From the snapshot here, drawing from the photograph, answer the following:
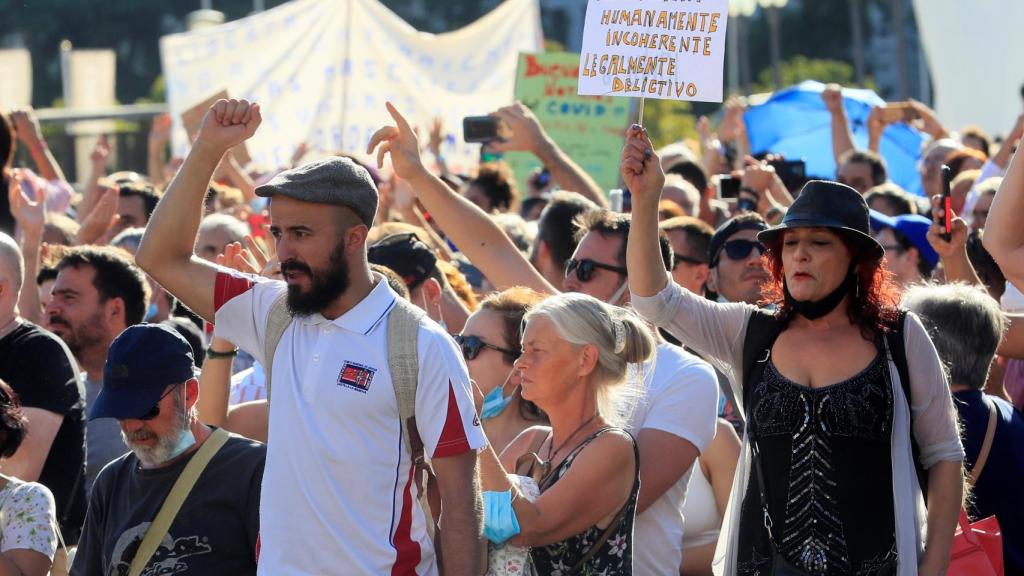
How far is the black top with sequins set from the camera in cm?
408

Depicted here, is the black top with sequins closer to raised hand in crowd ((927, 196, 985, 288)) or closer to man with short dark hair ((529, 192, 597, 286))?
raised hand in crowd ((927, 196, 985, 288))

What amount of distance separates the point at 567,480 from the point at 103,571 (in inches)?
54.6

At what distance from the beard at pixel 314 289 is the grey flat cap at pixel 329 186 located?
0.45 ft

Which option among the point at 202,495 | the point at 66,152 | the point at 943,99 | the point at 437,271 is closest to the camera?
the point at 202,495

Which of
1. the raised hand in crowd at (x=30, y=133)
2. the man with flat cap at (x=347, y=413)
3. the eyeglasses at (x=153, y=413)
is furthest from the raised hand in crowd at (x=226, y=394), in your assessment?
the raised hand in crowd at (x=30, y=133)

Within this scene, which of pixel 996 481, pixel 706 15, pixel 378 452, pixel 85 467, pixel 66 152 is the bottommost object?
pixel 66 152

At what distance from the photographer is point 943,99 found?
11930 millimetres

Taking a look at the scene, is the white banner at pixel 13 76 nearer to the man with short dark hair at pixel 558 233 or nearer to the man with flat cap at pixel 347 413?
the man with short dark hair at pixel 558 233

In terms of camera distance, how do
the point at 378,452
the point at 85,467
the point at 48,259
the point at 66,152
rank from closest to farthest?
the point at 378,452 → the point at 85,467 → the point at 48,259 → the point at 66,152

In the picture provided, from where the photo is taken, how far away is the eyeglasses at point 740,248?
6.14 metres

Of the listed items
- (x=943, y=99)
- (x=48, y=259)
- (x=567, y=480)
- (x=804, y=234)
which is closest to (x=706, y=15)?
(x=804, y=234)

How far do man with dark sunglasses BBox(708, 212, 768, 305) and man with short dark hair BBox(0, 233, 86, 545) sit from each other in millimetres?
2526

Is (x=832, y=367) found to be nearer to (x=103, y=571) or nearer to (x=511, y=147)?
(x=103, y=571)

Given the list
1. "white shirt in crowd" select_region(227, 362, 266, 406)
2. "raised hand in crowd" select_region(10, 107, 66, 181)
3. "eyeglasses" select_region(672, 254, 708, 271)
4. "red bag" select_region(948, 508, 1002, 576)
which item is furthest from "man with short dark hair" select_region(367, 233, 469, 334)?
"raised hand in crowd" select_region(10, 107, 66, 181)
